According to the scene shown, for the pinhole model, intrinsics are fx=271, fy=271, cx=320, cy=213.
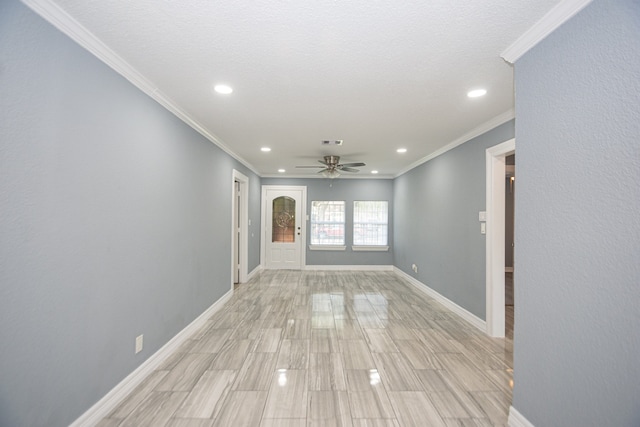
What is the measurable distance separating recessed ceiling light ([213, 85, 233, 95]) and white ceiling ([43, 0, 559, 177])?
0.21ft

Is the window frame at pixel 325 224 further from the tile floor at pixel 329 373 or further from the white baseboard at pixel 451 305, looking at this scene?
the tile floor at pixel 329 373

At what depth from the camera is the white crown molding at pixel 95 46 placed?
1.42 meters

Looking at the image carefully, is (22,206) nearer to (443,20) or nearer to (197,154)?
(197,154)

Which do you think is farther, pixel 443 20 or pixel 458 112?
pixel 458 112

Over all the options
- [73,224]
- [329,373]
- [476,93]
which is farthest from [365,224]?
[73,224]

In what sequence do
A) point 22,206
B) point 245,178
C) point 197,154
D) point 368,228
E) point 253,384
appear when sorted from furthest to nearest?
point 368,228 < point 245,178 < point 197,154 < point 253,384 < point 22,206

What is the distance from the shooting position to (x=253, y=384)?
2.17 metres

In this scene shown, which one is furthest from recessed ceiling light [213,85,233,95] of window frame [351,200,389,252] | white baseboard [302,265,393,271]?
white baseboard [302,265,393,271]

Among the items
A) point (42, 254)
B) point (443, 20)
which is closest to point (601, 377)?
point (443, 20)

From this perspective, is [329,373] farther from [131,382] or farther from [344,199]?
[344,199]

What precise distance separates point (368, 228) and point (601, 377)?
5830 millimetres

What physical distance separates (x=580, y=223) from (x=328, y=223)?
19.0 feet

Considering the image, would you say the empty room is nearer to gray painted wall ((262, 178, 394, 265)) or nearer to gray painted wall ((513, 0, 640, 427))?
gray painted wall ((513, 0, 640, 427))

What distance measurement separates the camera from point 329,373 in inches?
91.7
